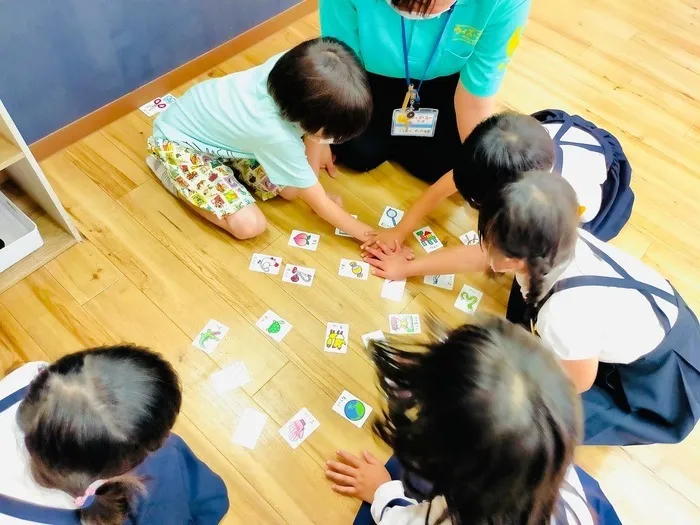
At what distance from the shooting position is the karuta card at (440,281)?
1999mm

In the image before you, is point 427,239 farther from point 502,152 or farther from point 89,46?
point 89,46

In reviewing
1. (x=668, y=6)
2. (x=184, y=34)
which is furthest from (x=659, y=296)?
(x=668, y=6)

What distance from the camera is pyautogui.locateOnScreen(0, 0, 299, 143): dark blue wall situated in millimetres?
1847

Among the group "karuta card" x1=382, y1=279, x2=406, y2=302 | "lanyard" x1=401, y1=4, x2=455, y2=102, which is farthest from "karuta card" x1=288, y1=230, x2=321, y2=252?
"lanyard" x1=401, y1=4, x2=455, y2=102

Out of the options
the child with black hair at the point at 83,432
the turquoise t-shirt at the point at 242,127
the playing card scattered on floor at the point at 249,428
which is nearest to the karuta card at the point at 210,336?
the playing card scattered on floor at the point at 249,428

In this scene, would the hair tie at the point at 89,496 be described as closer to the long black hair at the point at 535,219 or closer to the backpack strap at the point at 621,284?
the long black hair at the point at 535,219

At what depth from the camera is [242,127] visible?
181 centimetres

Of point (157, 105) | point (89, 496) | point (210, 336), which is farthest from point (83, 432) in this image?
point (157, 105)

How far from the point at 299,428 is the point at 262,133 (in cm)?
90

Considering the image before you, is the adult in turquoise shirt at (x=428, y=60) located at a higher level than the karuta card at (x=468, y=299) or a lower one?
higher

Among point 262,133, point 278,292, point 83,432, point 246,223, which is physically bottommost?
point 278,292

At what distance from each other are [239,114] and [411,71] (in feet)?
2.06

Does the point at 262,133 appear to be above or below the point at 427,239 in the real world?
above

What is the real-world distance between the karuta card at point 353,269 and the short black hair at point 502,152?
0.59 m
